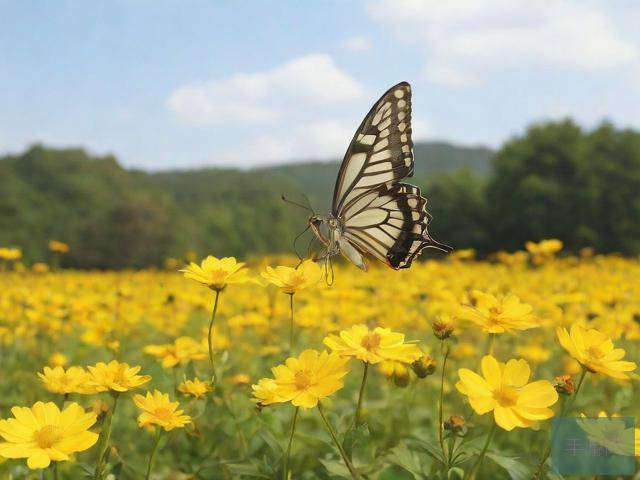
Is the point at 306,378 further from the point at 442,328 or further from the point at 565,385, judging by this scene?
the point at 565,385

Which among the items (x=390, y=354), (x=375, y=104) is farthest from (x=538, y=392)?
(x=375, y=104)

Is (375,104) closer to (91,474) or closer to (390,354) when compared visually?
(390,354)

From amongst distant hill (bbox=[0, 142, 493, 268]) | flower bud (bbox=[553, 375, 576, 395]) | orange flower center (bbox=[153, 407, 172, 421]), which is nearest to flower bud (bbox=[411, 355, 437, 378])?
flower bud (bbox=[553, 375, 576, 395])

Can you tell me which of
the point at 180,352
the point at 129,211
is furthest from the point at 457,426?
the point at 129,211

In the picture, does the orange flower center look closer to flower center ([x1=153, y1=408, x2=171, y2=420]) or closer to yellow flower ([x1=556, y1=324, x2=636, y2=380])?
flower center ([x1=153, y1=408, x2=171, y2=420])

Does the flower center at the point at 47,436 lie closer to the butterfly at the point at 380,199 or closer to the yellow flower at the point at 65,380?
the yellow flower at the point at 65,380
